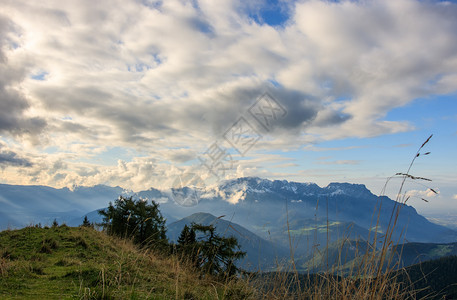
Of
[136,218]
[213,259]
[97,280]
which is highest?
[136,218]

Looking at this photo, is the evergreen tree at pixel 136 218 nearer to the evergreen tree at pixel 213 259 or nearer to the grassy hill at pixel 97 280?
the evergreen tree at pixel 213 259

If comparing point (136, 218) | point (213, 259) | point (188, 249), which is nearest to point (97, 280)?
point (213, 259)

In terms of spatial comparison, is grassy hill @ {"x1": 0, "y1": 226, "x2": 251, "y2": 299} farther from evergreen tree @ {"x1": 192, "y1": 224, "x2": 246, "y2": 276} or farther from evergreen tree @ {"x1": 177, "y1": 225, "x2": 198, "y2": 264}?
evergreen tree @ {"x1": 177, "y1": 225, "x2": 198, "y2": 264}

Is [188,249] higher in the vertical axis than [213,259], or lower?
lower

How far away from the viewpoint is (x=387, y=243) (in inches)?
154

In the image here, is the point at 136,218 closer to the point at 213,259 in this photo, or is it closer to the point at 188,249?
the point at 188,249

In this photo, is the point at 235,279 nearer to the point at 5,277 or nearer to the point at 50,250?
the point at 5,277

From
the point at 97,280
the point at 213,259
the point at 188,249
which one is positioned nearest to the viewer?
the point at 97,280

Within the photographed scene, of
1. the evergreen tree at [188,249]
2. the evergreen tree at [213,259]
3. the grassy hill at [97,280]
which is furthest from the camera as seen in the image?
the evergreen tree at [188,249]

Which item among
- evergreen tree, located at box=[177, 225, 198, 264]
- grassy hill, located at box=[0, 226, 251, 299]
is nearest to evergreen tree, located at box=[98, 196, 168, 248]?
evergreen tree, located at box=[177, 225, 198, 264]

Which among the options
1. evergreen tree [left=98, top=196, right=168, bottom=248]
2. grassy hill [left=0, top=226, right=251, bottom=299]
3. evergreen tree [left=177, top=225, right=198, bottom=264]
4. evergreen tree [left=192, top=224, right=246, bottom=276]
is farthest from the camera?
evergreen tree [left=98, top=196, right=168, bottom=248]

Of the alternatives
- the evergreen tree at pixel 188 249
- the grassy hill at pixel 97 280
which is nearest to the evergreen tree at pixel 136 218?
the evergreen tree at pixel 188 249

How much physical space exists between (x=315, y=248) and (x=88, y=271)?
5.34 metres

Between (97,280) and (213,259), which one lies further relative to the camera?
(213,259)
